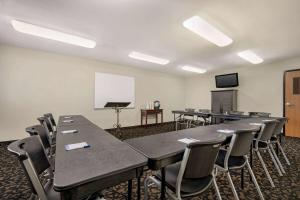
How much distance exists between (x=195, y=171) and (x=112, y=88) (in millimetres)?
4894

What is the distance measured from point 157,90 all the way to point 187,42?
11.9 feet

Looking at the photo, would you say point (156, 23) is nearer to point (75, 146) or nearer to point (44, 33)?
point (44, 33)

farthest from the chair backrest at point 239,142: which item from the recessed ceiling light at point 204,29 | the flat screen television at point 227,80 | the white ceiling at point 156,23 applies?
the flat screen television at point 227,80

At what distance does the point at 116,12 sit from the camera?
2393mm

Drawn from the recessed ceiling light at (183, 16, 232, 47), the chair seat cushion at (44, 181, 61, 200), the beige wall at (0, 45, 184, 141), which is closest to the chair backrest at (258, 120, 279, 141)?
the recessed ceiling light at (183, 16, 232, 47)

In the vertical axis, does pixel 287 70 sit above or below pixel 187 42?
below

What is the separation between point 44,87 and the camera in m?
Result: 4.32

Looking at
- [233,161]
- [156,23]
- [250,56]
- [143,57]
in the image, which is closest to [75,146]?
[233,161]

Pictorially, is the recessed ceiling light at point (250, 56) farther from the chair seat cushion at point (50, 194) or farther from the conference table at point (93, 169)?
the chair seat cushion at point (50, 194)

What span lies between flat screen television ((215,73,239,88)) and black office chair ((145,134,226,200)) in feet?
18.4

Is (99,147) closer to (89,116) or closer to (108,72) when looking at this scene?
(89,116)

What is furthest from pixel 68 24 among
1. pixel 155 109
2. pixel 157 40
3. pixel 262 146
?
pixel 155 109

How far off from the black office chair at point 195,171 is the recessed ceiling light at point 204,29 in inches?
86.5

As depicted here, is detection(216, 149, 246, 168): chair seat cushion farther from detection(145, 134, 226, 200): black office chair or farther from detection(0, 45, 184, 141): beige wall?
detection(0, 45, 184, 141): beige wall
